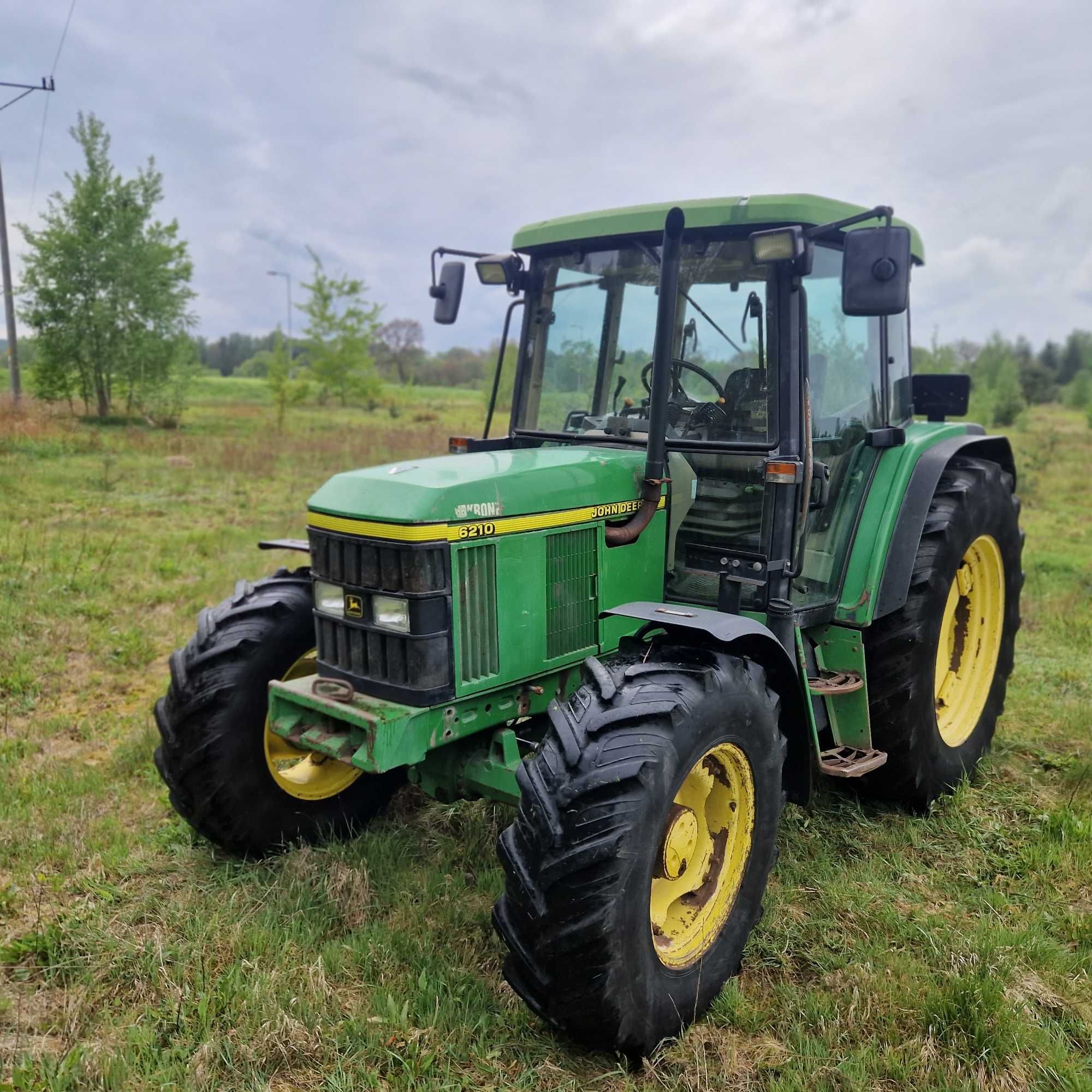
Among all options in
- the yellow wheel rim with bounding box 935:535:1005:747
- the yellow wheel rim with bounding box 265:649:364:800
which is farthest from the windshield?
the yellow wheel rim with bounding box 935:535:1005:747

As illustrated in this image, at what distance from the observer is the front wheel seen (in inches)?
90.2

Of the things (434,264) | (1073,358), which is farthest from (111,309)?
(1073,358)

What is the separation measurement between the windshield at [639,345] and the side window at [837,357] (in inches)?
11.3

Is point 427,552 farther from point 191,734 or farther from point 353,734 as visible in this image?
point 191,734

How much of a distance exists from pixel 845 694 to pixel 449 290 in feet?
8.32

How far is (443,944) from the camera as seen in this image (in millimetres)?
2889

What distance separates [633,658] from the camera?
9.27 feet

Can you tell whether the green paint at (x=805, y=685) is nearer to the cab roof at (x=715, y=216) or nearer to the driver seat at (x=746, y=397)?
the driver seat at (x=746, y=397)

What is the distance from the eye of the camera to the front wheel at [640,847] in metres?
2.29

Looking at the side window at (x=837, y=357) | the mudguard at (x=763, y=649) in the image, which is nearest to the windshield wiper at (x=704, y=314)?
the side window at (x=837, y=357)

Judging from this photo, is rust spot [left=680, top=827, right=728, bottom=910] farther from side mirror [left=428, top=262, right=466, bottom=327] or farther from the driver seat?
side mirror [left=428, top=262, right=466, bottom=327]

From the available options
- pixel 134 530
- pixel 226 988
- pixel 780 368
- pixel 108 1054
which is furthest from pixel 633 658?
pixel 134 530

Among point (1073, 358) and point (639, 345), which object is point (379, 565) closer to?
point (639, 345)

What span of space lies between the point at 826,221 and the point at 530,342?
1.36 m
